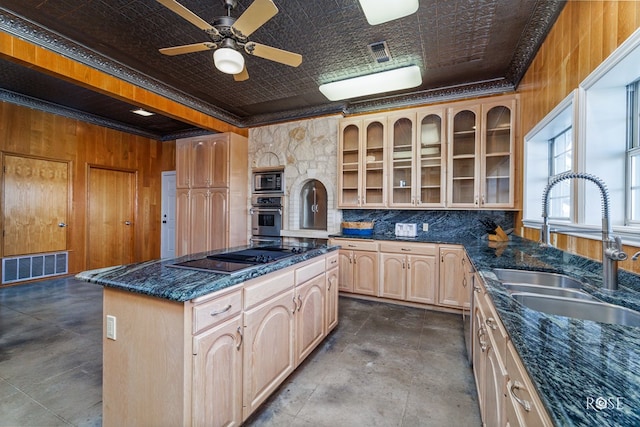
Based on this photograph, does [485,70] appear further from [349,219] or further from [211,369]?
[211,369]

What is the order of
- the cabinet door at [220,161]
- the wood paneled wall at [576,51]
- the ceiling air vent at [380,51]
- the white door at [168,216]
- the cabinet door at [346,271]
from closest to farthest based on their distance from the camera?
the wood paneled wall at [576,51]
the ceiling air vent at [380,51]
the cabinet door at [346,271]
the cabinet door at [220,161]
the white door at [168,216]

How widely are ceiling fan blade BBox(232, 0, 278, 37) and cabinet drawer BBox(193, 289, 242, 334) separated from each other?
174 centimetres

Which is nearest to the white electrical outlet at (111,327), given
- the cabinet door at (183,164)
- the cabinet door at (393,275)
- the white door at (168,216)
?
the cabinet door at (393,275)

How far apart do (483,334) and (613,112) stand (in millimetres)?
1560

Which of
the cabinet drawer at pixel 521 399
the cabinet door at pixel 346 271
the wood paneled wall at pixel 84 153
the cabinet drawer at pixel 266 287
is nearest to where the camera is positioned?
the cabinet drawer at pixel 521 399

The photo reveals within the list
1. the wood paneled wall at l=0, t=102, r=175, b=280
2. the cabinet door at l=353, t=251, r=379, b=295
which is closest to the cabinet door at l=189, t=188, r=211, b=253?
the wood paneled wall at l=0, t=102, r=175, b=280

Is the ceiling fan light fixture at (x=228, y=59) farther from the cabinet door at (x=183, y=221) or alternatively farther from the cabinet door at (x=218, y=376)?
the cabinet door at (x=183, y=221)

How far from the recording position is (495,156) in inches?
137

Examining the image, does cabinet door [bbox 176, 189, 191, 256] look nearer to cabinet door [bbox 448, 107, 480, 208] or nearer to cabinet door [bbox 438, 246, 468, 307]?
cabinet door [bbox 438, 246, 468, 307]

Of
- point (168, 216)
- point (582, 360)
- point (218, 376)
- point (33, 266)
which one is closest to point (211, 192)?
point (168, 216)

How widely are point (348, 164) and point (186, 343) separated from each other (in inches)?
136

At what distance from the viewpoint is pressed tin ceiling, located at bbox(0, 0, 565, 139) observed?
93.3 inches

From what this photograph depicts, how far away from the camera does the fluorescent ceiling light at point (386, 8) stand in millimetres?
2062

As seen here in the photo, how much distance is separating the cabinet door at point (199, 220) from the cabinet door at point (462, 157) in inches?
158
